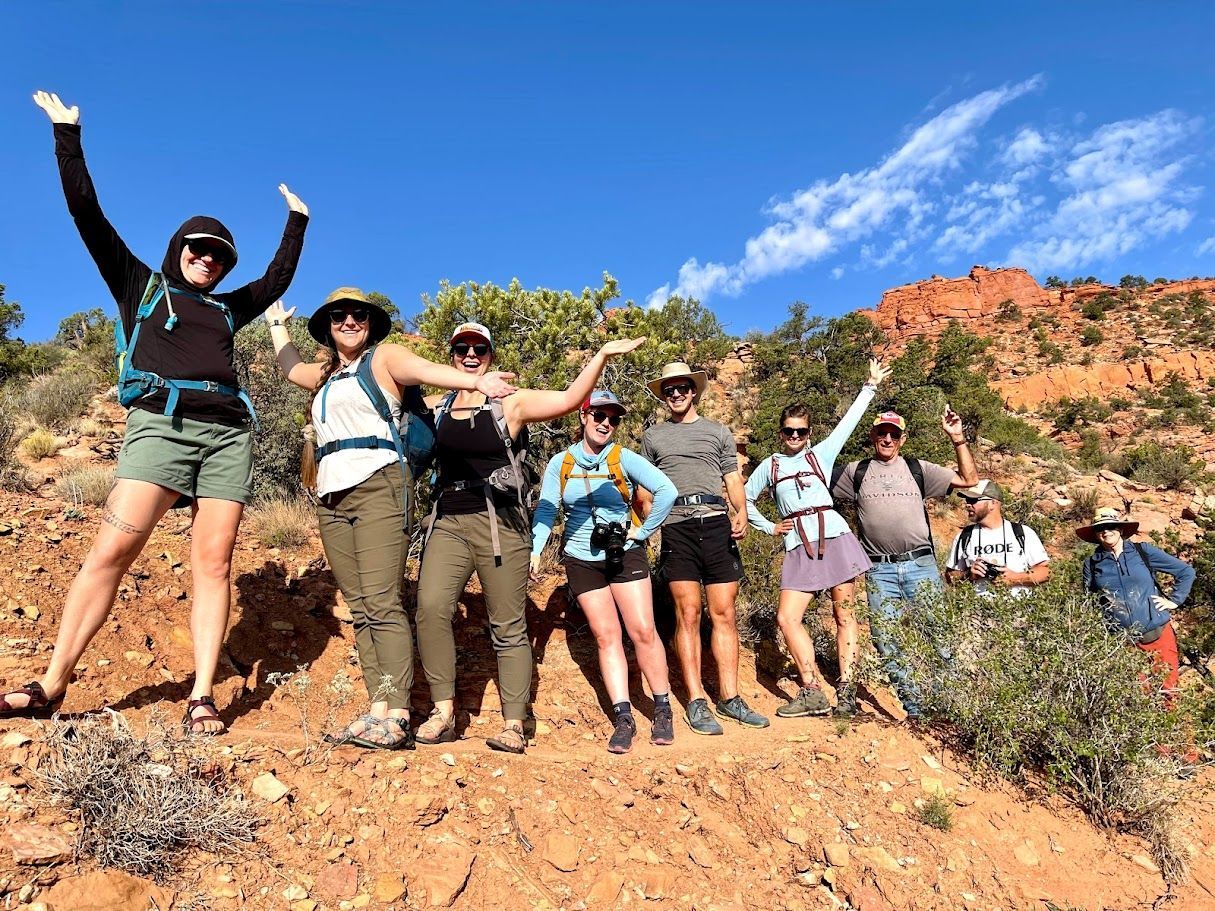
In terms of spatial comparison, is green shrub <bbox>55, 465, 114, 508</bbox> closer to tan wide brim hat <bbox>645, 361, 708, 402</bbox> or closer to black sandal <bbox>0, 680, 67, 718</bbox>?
black sandal <bbox>0, 680, 67, 718</bbox>

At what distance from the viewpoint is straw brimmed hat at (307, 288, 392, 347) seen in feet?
9.82

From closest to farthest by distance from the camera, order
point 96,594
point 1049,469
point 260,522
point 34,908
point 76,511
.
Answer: point 34,908
point 96,594
point 76,511
point 260,522
point 1049,469

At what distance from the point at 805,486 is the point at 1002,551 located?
1375mm

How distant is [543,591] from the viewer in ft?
19.3

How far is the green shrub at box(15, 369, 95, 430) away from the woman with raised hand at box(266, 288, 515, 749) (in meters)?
7.91

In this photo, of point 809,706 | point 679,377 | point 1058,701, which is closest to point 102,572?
point 679,377

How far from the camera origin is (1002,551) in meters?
4.38

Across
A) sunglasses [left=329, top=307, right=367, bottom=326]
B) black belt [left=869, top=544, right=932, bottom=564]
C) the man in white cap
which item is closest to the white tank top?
sunglasses [left=329, top=307, right=367, bottom=326]

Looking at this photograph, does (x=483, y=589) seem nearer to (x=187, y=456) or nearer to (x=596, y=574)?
(x=596, y=574)

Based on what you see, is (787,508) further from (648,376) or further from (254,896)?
(648,376)

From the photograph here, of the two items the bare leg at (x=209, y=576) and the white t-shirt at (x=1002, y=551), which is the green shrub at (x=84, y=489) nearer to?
the bare leg at (x=209, y=576)

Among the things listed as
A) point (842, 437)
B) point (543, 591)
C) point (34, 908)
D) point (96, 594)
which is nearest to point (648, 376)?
point (543, 591)

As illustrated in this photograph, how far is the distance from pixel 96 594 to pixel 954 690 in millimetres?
4016

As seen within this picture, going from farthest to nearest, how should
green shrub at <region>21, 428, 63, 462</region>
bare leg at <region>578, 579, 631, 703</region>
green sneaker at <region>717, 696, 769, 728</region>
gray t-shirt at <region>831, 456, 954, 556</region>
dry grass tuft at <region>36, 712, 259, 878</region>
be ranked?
green shrub at <region>21, 428, 63, 462</region>, gray t-shirt at <region>831, 456, 954, 556</region>, green sneaker at <region>717, 696, 769, 728</region>, bare leg at <region>578, 579, 631, 703</region>, dry grass tuft at <region>36, 712, 259, 878</region>
